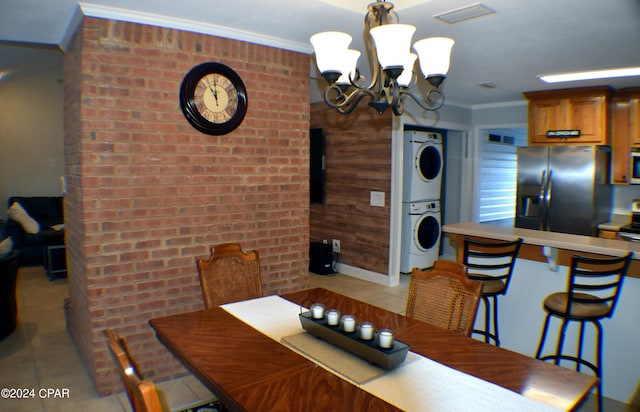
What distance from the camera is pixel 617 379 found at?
258 centimetres

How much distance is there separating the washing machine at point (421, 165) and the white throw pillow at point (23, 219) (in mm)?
5103

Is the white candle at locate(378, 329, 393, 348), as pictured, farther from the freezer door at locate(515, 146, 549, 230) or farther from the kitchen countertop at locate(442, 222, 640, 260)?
the freezer door at locate(515, 146, 549, 230)

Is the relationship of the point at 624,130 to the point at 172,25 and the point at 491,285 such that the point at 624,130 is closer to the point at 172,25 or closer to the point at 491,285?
the point at 491,285

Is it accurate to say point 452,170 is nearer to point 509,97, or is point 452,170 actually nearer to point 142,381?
point 509,97

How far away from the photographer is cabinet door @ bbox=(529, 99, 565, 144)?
16.1ft

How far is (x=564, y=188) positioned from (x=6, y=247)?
547cm

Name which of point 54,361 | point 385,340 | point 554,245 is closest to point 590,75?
point 554,245

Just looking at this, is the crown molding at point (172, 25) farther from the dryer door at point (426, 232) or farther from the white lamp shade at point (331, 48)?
the dryer door at point (426, 232)

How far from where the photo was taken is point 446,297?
212 cm

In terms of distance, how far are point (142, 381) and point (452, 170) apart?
5851 millimetres

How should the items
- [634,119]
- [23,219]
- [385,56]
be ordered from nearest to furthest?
[385,56]
[634,119]
[23,219]

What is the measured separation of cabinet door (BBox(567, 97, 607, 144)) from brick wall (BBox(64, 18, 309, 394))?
3.26 metres

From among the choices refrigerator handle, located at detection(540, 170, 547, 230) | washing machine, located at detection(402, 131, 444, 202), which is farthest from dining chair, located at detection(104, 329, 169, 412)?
refrigerator handle, located at detection(540, 170, 547, 230)

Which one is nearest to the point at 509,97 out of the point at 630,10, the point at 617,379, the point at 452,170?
the point at 452,170
